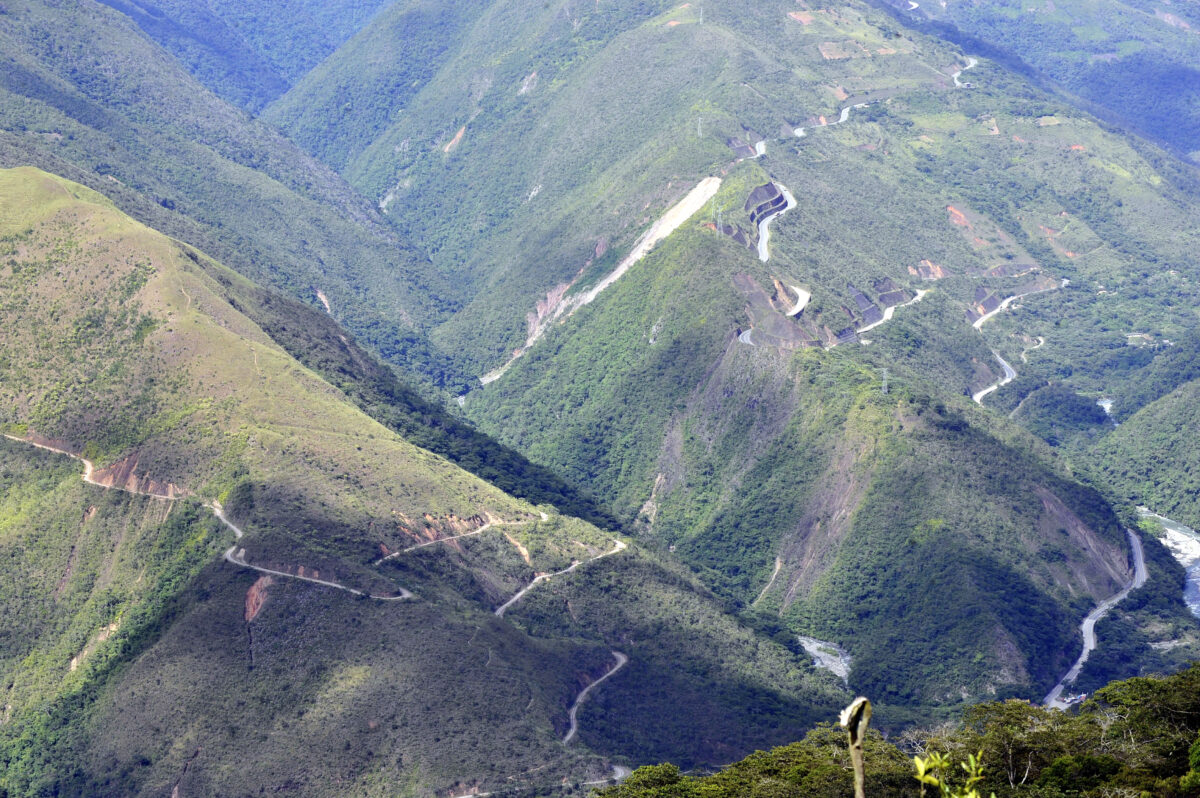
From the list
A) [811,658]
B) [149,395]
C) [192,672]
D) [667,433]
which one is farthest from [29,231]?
[811,658]

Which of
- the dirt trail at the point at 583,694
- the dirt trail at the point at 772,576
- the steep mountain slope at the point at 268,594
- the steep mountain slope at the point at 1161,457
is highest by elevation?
the steep mountain slope at the point at 268,594

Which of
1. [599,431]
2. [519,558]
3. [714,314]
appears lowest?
[599,431]

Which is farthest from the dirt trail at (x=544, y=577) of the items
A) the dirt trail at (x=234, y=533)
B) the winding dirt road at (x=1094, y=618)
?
the winding dirt road at (x=1094, y=618)

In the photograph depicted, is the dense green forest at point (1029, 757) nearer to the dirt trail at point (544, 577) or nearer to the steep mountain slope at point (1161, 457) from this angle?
the dirt trail at point (544, 577)

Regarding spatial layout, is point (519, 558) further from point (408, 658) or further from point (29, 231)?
point (29, 231)

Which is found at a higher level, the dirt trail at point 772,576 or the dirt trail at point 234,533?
the dirt trail at point 234,533

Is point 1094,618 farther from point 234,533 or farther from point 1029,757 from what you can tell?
point 234,533
